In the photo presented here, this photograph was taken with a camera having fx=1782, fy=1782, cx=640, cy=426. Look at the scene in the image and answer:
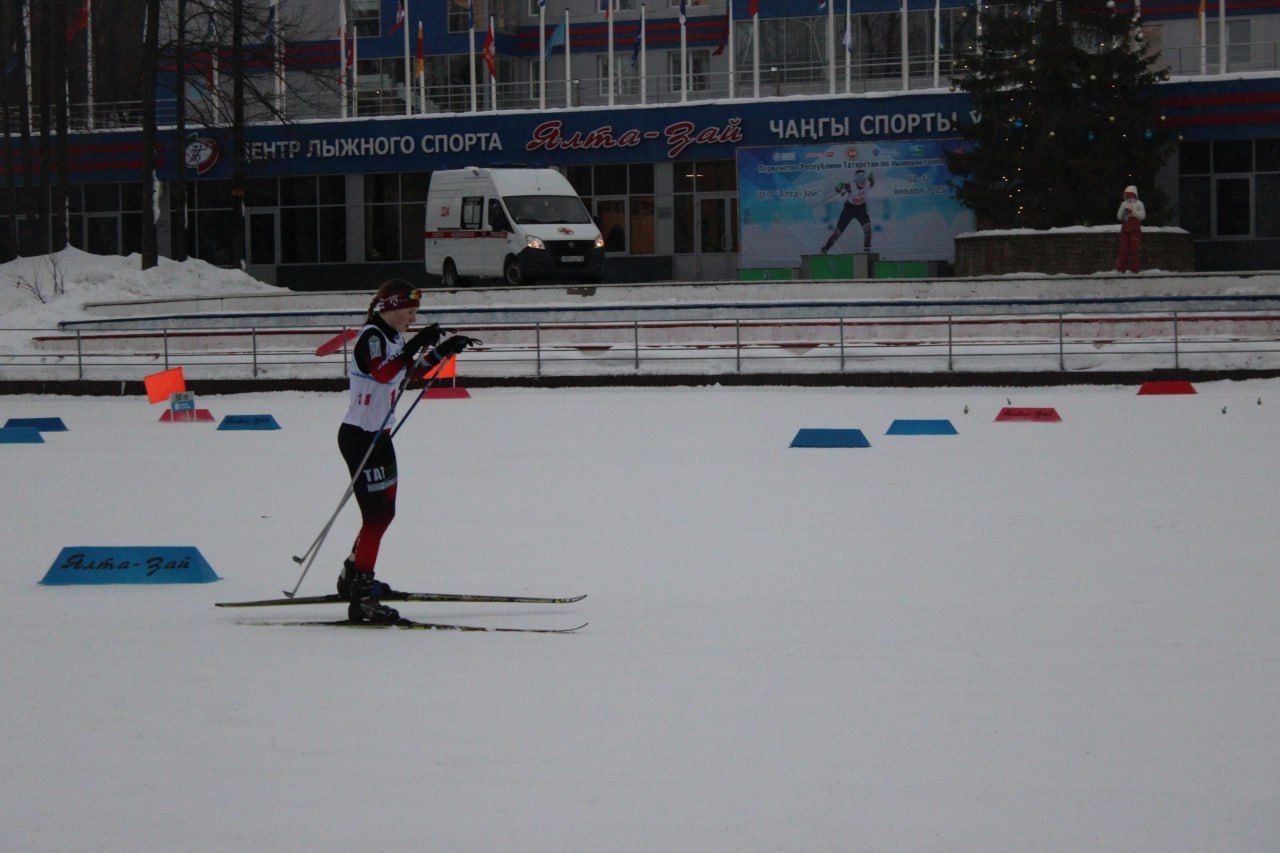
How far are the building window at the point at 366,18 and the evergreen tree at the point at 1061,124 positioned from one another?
77.2 feet

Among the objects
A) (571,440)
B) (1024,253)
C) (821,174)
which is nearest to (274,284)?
(821,174)

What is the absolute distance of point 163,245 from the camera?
55.0 meters

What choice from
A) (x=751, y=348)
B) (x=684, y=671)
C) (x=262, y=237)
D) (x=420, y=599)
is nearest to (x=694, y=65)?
(x=262, y=237)

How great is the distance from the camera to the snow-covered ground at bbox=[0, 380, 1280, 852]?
5.48 meters

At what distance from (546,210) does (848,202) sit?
9.55 m

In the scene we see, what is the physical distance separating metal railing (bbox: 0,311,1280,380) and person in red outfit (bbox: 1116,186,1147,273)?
395 cm

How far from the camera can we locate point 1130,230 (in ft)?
112

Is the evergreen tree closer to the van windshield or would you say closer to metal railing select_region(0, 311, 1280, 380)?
the van windshield

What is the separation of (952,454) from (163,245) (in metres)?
42.3

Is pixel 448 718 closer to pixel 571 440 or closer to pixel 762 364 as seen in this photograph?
pixel 571 440

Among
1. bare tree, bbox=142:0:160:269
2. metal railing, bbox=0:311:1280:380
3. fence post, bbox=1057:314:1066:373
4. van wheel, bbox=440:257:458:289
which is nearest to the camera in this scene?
fence post, bbox=1057:314:1066:373

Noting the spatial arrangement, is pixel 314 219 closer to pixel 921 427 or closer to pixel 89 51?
pixel 89 51

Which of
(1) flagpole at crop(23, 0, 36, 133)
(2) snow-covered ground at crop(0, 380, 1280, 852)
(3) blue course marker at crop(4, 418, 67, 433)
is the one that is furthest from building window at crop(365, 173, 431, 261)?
(2) snow-covered ground at crop(0, 380, 1280, 852)

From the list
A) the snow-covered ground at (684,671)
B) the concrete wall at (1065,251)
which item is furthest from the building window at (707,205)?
the snow-covered ground at (684,671)
